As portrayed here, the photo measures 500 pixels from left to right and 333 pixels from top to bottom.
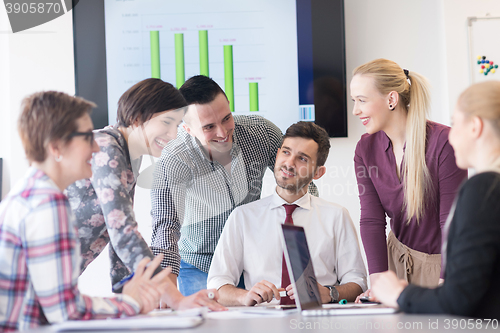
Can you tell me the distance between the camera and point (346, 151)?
2.61m

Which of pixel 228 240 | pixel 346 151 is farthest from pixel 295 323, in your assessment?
pixel 346 151

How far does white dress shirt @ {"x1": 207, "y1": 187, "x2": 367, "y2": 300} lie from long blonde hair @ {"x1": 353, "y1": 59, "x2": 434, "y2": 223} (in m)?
0.29

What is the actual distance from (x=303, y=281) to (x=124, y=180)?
25.0 inches

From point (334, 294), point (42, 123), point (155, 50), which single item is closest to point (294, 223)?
point (334, 294)

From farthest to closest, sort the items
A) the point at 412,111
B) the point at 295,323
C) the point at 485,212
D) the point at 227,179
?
the point at 227,179, the point at 412,111, the point at 295,323, the point at 485,212

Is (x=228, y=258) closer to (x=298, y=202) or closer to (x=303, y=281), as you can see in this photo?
(x=298, y=202)

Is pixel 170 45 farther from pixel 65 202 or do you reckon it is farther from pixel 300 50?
pixel 65 202

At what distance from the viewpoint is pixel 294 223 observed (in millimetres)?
1985

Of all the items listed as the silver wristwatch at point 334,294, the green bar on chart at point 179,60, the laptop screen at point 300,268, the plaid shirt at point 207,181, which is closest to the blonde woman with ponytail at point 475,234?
the laptop screen at point 300,268

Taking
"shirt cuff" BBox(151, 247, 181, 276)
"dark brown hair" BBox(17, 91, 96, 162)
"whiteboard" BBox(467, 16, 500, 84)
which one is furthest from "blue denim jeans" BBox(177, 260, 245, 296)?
"whiteboard" BBox(467, 16, 500, 84)

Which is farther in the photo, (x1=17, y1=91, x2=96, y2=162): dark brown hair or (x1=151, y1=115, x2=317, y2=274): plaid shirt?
(x1=151, y1=115, x2=317, y2=274): plaid shirt

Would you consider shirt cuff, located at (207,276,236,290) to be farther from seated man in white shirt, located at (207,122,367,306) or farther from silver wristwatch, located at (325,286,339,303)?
silver wristwatch, located at (325,286,339,303)

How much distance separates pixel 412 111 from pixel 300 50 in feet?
3.09

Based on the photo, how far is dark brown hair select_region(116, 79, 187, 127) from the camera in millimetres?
1529
